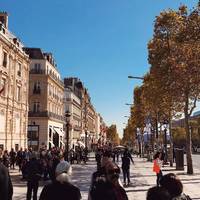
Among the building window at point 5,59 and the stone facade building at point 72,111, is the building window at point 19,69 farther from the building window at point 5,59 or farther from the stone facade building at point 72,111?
the stone facade building at point 72,111

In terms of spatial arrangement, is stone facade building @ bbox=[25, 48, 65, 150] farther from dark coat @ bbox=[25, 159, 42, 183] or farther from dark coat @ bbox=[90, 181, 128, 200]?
dark coat @ bbox=[90, 181, 128, 200]

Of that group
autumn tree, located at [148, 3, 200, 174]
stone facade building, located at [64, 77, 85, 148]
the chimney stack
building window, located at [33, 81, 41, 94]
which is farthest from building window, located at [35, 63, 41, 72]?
autumn tree, located at [148, 3, 200, 174]

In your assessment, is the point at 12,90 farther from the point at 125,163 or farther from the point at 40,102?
the point at 125,163

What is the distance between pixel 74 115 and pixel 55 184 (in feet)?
274

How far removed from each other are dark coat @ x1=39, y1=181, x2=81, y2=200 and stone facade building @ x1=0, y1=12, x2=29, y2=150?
33.0 m

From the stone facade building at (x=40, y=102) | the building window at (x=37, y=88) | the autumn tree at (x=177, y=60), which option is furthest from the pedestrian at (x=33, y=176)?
the building window at (x=37, y=88)

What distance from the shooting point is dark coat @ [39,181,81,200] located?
4.68 meters

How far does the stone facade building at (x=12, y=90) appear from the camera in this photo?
37.3 meters

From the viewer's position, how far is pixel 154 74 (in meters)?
24.9

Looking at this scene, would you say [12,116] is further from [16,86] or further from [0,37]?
[0,37]

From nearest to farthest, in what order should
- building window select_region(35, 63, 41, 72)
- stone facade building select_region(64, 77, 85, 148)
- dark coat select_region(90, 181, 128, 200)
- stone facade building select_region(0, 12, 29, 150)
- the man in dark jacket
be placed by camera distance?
dark coat select_region(90, 181, 128, 200) → the man in dark jacket → stone facade building select_region(0, 12, 29, 150) → building window select_region(35, 63, 41, 72) → stone facade building select_region(64, 77, 85, 148)

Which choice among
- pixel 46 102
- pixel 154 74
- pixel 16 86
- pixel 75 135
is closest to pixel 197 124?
pixel 75 135

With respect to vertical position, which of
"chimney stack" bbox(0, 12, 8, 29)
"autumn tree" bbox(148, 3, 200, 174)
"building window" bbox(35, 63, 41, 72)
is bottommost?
"autumn tree" bbox(148, 3, 200, 174)

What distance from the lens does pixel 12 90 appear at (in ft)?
134
